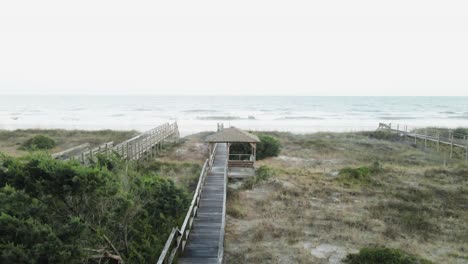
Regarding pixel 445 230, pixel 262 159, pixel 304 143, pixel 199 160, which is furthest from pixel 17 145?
pixel 445 230

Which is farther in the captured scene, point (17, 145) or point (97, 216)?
point (17, 145)

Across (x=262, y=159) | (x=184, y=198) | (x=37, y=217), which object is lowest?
(x=262, y=159)

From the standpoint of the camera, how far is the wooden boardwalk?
1066cm

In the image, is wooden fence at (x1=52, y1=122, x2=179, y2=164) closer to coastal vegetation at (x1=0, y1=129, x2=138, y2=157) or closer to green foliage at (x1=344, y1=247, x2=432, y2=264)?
coastal vegetation at (x1=0, y1=129, x2=138, y2=157)

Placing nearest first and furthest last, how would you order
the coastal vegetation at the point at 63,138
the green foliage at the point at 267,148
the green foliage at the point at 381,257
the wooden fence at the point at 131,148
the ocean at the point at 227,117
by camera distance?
the green foliage at the point at 381,257
the wooden fence at the point at 131,148
the green foliage at the point at 267,148
the coastal vegetation at the point at 63,138
the ocean at the point at 227,117

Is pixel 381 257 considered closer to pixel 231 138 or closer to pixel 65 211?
pixel 65 211

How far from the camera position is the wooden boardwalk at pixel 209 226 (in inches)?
420

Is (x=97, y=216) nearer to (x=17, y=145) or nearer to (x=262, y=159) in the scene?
(x=262, y=159)

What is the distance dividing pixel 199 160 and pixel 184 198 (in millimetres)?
16234

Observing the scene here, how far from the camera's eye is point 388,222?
47.6 ft

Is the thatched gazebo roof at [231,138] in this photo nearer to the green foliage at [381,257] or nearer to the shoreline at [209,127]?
the green foliage at [381,257]

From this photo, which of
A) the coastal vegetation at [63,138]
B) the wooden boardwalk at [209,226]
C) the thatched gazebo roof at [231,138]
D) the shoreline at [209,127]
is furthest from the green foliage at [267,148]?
the shoreline at [209,127]

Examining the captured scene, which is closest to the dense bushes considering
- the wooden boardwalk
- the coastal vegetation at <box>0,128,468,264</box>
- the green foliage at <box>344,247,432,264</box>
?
the coastal vegetation at <box>0,128,468,264</box>

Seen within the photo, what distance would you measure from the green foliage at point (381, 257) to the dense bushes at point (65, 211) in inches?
237
